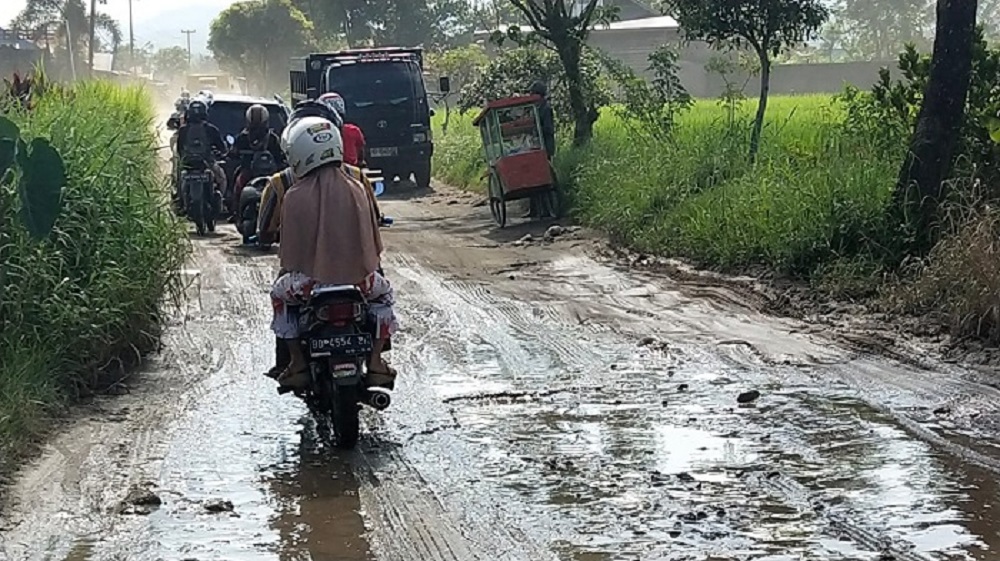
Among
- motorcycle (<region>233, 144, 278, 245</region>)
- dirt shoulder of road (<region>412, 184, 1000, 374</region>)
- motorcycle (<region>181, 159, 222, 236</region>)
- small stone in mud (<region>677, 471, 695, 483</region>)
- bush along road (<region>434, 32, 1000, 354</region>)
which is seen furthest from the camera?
motorcycle (<region>181, 159, 222, 236</region>)

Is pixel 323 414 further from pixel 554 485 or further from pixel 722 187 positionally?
pixel 722 187

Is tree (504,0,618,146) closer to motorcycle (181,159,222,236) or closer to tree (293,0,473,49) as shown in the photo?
motorcycle (181,159,222,236)

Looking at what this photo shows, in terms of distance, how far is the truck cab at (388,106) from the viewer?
1003 inches

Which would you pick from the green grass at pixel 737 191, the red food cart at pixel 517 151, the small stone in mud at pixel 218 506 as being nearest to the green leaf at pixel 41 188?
the small stone in mud at pixel 218 506

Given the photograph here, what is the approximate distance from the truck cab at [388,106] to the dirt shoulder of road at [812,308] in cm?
876

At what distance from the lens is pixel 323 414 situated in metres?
7.67

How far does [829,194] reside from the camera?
1239cm

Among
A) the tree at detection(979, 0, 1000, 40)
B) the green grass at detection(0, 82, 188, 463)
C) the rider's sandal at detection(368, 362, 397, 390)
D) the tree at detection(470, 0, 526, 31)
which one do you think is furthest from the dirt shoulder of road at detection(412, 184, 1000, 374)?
the tree at detection(979, 0, 1000, 40)

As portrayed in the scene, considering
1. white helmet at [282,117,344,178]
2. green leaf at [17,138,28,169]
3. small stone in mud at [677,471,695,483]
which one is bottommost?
small stone in mud at [677,471,695,483]

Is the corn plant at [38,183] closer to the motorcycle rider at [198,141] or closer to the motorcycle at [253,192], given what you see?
the motorcycle at [253,192]

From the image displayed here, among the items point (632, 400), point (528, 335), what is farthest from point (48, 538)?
point (528, 335)

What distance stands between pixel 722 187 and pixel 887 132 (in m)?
1.72

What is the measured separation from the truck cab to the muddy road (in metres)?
14.7

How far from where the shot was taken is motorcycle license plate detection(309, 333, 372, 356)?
274 inches
